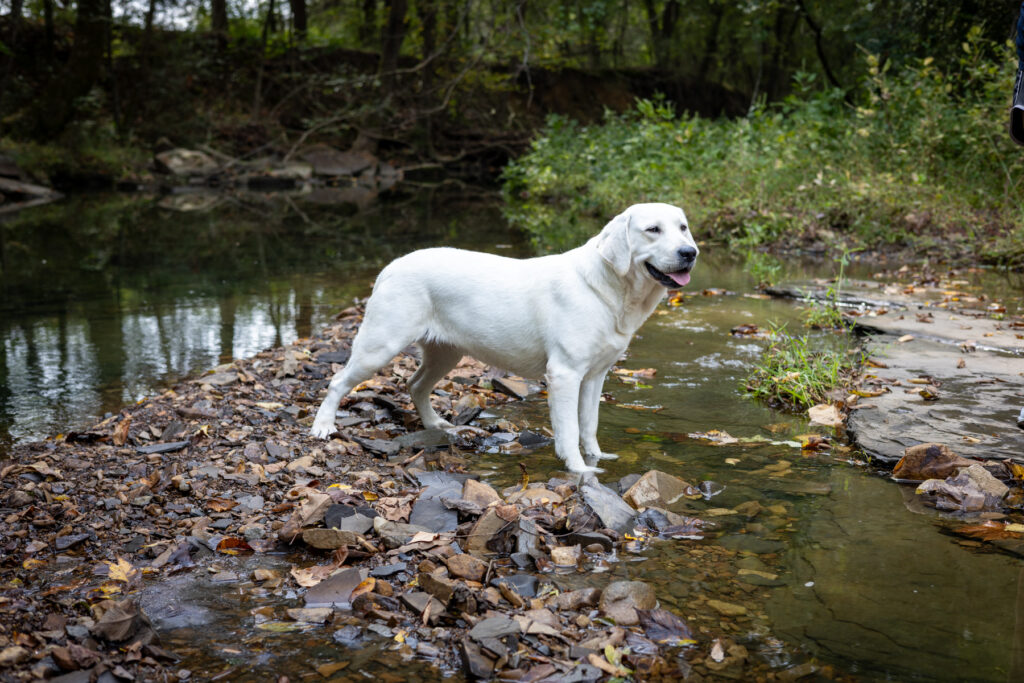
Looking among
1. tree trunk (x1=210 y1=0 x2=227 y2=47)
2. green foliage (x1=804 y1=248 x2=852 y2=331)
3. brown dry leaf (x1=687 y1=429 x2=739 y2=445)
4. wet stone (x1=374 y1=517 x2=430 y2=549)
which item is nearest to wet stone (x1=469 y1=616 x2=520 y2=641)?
wet stone (x1=374 y1=517 x2=430 y2=549)

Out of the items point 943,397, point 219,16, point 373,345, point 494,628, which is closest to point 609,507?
point 494,628

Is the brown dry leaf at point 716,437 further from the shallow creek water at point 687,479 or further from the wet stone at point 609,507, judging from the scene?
the wet stone at point 609,507

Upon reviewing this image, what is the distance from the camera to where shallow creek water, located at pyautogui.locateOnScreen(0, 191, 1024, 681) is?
3.05 m

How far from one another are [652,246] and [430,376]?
1.94 m

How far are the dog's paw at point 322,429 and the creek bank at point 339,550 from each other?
83mm

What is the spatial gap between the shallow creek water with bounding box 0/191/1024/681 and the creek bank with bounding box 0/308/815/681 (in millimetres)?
76

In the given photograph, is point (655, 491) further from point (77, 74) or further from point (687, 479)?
point (77, 74)

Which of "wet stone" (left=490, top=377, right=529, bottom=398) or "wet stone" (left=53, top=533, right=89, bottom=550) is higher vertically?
"wet stone" (left=53, top=533, right=89, bottom=550)

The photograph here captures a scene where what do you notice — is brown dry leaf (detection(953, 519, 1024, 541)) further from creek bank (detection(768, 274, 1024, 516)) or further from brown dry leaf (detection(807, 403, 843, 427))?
brown dry leaf (detection(807, 403, 843, 427))

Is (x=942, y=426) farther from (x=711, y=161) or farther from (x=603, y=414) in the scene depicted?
(x=711, y=161)

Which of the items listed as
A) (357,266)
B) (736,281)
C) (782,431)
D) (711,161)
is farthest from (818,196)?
(782,431)

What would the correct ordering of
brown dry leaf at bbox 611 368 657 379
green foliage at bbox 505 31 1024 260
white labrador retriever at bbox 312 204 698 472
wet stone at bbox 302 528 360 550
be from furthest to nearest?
1. green foliage at bbox 505 31 1024 260
2. brown dry leaf at bbox 611 368 657 379
3. white labrador retriever at bbox 312 204 698 472
4. wet stone at bbox 302 528 360 550

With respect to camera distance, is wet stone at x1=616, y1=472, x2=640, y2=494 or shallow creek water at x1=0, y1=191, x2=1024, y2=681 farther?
wet stone at x1=616, y1=472, x2=640, y2=494

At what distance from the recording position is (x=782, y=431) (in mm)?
5539
